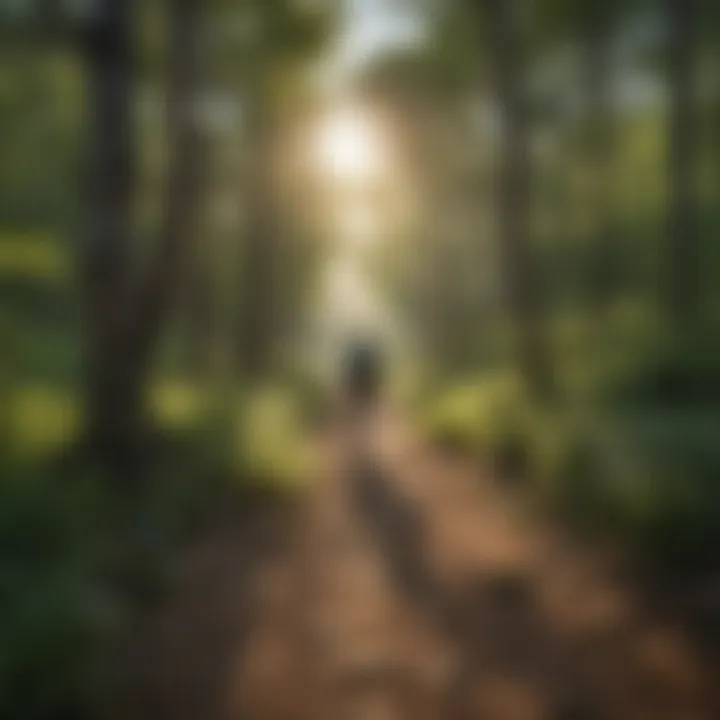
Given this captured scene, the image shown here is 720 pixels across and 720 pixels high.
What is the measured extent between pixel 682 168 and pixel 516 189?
2.16 metres

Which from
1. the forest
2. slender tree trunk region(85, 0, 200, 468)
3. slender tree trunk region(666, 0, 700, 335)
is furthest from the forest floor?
slender tree trunk region(666, 0, 700, 335)

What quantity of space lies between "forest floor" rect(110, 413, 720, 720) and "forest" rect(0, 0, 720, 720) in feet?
0.08

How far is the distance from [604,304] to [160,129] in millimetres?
6328

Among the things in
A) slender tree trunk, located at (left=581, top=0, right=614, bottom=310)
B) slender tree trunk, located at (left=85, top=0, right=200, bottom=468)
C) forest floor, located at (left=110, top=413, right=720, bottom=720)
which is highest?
slender tree trunk, located at (left=581, top=0, right=614, bottom=310)

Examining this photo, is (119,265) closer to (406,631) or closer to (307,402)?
(406,631)

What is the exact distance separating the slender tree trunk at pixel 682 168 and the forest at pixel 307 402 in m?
0.04

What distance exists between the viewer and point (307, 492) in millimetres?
9172


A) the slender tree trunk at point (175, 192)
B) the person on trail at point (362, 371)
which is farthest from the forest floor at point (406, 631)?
the person on trail at point (362, 371)

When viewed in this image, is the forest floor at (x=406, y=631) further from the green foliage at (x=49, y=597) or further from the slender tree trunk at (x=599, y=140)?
the slender tree trunk at (x=599, y=140)

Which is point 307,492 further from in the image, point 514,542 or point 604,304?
point 604,304

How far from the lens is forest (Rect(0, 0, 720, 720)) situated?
15.6 feet

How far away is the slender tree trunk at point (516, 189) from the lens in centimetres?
1033

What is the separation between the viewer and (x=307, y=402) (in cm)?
1597

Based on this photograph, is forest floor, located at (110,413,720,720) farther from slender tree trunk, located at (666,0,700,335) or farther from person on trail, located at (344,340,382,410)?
person on trail, located at (344,340,382,410)
